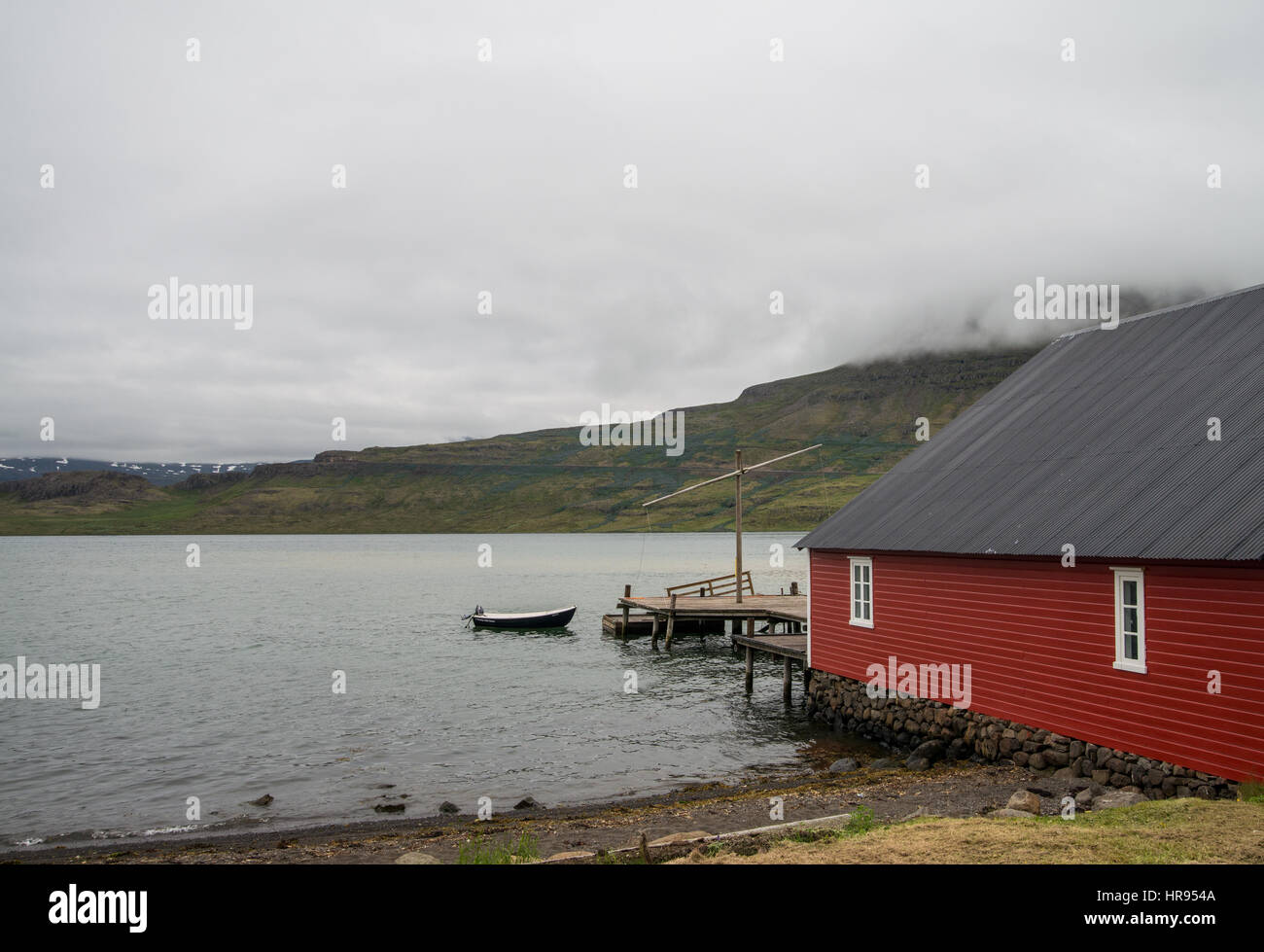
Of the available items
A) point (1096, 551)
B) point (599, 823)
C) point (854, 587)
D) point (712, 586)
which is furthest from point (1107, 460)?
point (712, 586)

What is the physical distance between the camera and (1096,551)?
15523 mm

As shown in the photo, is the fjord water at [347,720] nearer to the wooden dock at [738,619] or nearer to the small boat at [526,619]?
the small boat at [526,619]

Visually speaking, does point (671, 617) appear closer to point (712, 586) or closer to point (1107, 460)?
point (712, 586)

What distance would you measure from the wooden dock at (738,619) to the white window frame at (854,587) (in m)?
3.65

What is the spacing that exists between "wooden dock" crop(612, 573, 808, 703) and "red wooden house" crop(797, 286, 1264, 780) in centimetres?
506

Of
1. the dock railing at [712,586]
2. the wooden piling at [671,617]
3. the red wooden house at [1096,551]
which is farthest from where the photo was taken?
the dock railing at [712,586]

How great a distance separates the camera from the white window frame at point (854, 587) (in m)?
23.0

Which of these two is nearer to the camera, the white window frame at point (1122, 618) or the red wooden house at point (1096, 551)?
the red wooden house at point (1096, 551)

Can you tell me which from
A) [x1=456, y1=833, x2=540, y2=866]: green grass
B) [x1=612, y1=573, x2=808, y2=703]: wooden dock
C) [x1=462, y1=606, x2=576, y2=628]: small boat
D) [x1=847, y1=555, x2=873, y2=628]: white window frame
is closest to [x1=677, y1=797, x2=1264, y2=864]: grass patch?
[x1=456, y1=833, x2=540, y2=866]: green grass

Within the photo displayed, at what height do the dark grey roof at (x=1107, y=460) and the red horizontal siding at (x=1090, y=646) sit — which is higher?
the dark grey roof at (x=1107, y=460)

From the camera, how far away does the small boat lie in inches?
2074

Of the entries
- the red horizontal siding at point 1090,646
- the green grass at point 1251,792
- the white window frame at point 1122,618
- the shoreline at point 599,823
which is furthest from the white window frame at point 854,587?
the green grass at point 1251,792
